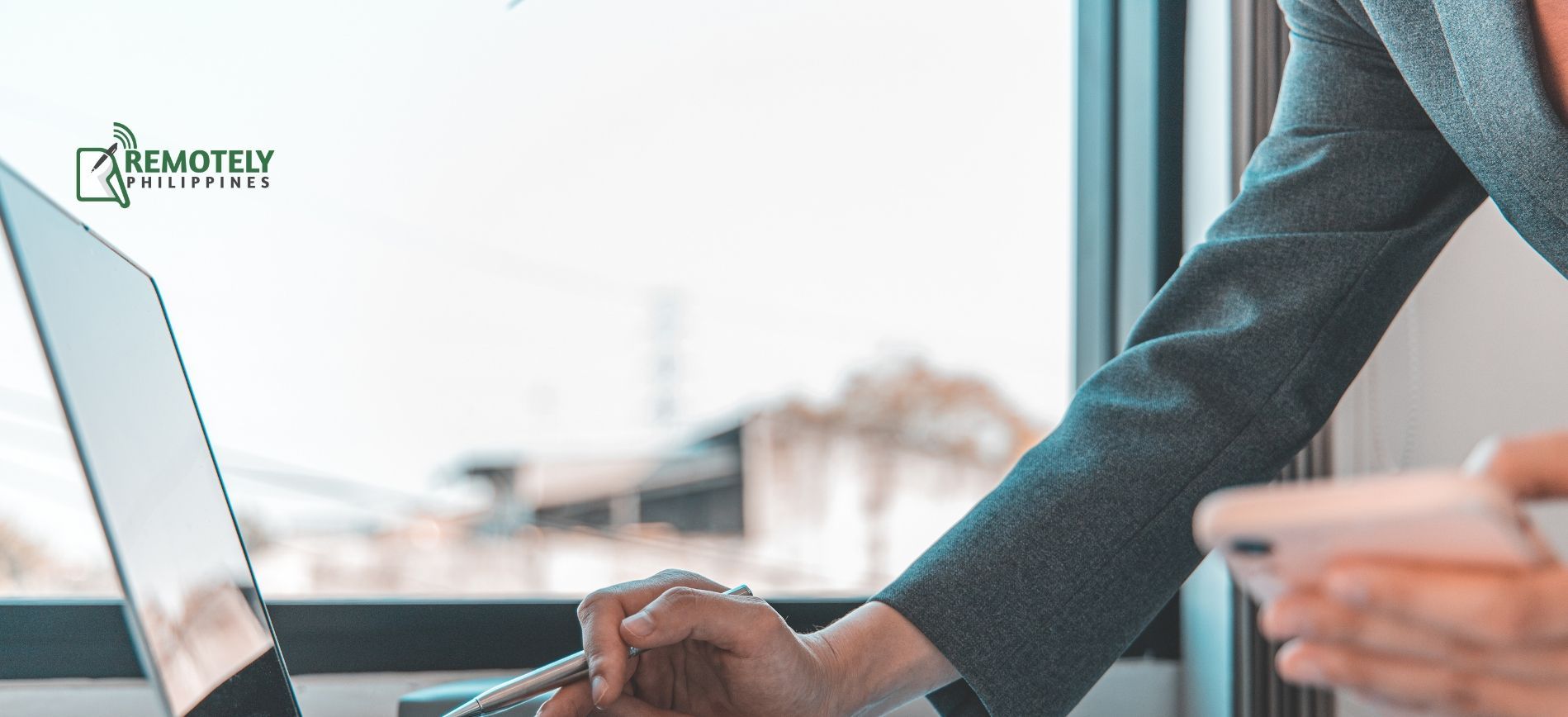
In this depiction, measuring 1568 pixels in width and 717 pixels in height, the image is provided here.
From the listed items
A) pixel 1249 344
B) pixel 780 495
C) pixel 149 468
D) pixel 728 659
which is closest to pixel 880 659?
pixel 728 659

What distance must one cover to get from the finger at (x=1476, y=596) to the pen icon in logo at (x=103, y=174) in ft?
3.94

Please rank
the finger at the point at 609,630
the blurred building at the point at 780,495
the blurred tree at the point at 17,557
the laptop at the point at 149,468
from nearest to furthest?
1. the laptop at the point at 149,468
2. the finger at the point at 609,630
3. the blurred tree at the point at 17,557
4. the blurred building at the point at 780,495

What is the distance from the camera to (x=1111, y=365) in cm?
77

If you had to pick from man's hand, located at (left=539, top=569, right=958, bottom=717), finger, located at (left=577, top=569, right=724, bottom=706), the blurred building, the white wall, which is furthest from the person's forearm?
the white wall

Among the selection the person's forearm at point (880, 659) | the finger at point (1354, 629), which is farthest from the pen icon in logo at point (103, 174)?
the finger at point (1354, 629)

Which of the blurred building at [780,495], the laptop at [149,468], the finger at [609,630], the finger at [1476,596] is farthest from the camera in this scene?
the blurred building at [780,495]

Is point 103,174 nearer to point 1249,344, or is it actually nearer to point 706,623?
point 706,623

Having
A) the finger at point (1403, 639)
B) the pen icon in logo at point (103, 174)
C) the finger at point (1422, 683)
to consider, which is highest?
the pen icon in logo at point (103, 174)

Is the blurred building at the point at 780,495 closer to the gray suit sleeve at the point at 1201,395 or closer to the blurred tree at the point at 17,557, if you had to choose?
the blurred tree at the point at 17,557

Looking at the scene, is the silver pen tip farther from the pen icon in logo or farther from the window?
the pen icon in logo

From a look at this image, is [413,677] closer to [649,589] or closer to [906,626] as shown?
[649,589]

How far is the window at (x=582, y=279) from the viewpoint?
1.14 m

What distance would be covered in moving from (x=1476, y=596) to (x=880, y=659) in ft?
1.42

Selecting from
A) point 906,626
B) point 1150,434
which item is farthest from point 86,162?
point 1150,434
